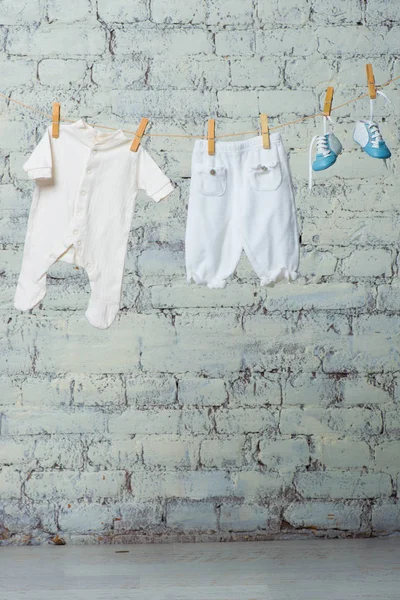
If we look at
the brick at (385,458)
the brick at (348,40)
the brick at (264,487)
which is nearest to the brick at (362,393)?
the brick at (385,458)

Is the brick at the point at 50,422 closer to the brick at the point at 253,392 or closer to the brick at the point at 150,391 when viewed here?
the brick at the point at 150,391

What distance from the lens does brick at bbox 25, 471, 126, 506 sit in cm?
283

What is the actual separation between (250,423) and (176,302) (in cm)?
52

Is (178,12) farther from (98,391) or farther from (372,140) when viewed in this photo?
(98,391)

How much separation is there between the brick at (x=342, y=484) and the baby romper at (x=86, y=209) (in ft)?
3.63

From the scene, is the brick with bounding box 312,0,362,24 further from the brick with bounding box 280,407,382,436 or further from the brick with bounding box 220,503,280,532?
the brick with bounding box 220,503,280,532

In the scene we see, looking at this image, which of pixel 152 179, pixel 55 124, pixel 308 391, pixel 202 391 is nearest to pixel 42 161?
pixel 55 124

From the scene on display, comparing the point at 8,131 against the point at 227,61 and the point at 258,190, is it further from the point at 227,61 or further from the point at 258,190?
the point at 258,190

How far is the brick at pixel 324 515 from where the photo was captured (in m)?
2.85

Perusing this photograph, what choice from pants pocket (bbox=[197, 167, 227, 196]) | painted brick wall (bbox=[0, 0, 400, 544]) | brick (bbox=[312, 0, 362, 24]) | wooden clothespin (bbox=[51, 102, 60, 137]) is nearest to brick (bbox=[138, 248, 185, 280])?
painted brick wall (bbox=[0, 0, 400, 544])

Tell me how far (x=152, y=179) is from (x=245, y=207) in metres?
0.28

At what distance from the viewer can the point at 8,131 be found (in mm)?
2826

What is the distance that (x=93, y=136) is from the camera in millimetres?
2168

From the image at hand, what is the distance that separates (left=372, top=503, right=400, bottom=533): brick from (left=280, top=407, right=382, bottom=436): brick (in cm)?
28
